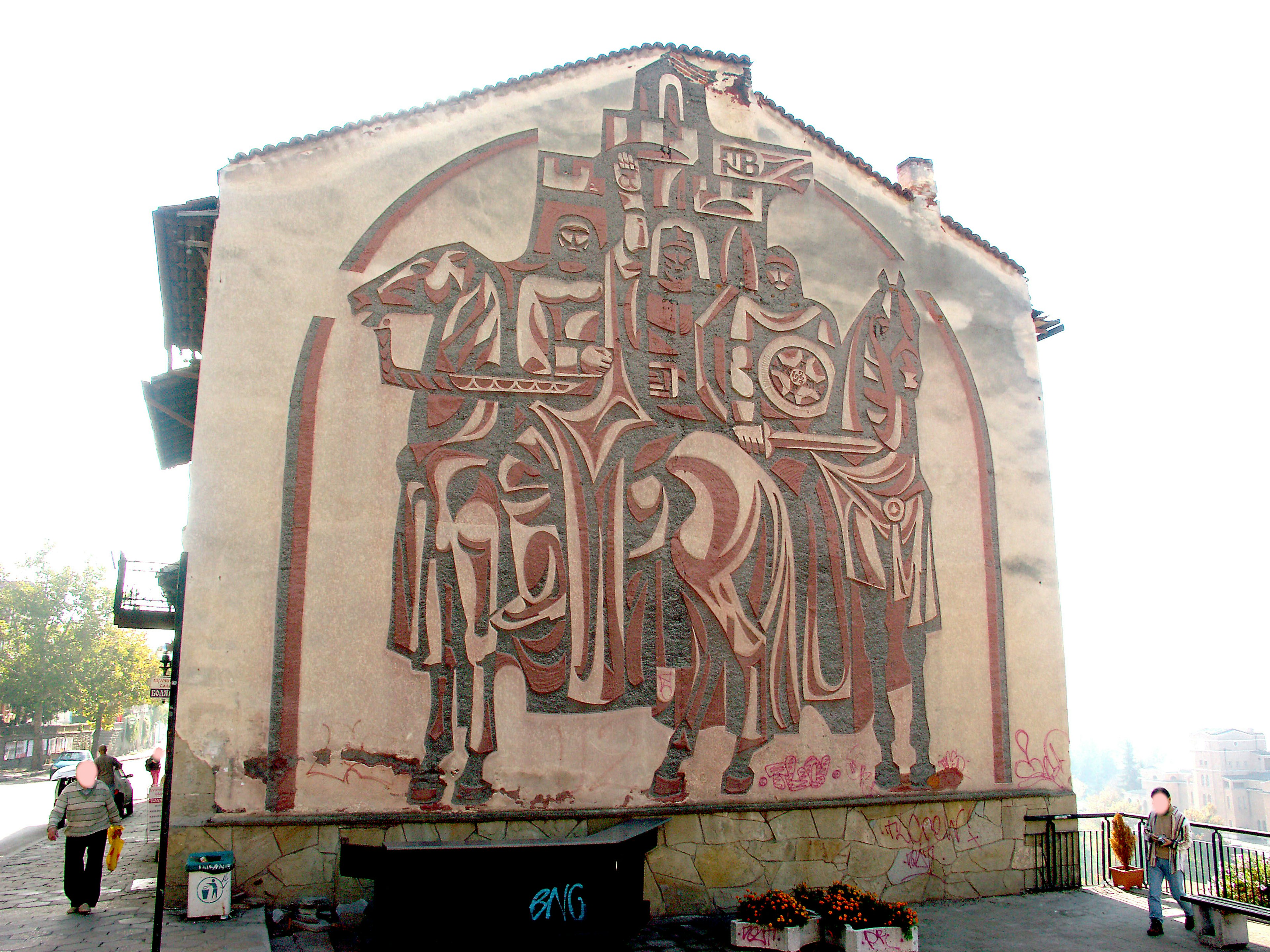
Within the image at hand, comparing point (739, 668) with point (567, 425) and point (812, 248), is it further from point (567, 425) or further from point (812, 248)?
point (812, 248)

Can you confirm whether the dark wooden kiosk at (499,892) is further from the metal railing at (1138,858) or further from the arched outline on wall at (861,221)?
the arched outline on wall at (861,221)

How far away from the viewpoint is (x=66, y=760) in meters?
42.5

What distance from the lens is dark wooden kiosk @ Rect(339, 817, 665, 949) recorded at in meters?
7.26

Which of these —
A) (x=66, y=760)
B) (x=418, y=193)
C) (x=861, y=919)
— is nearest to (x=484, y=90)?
(x=418, y=193)

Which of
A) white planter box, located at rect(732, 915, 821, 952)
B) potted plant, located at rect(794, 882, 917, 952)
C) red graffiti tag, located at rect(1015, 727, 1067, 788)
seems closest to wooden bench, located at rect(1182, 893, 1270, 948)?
red graffiti tag, located at rect(1015, 727, 1067, 788)

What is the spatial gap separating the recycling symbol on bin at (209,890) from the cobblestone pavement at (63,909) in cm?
45

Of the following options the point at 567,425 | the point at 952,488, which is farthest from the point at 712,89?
the point at 952,488

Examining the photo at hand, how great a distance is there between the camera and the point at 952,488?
11961mm

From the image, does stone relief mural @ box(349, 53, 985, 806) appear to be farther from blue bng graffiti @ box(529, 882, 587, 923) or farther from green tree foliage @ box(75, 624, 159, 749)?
green tree foliage @ box(75, 624, 159, 749)

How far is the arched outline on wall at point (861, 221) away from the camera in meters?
12.4

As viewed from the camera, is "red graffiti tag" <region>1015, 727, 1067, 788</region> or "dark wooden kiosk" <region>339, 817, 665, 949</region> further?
"red graffiti tag" <region>1015, 727, 1067, 788</region>

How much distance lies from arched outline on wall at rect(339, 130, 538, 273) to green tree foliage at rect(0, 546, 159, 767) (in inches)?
1689

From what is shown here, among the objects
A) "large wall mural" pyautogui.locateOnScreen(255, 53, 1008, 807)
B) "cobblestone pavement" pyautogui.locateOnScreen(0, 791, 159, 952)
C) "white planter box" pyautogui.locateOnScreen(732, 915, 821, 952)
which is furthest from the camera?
"large wall mural" pyautogui.locateOnScreen(255, 53, 1008, 807)

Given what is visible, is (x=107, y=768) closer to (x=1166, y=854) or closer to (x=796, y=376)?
(x=796, y=376)
